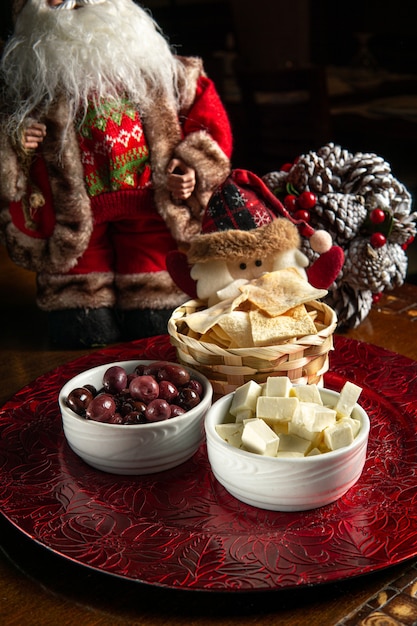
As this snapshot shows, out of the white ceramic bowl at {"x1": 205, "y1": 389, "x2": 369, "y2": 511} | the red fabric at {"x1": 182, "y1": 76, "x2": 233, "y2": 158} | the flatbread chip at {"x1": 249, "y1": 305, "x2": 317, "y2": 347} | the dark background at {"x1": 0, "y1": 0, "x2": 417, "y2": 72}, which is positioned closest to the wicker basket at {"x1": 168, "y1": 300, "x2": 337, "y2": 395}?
the flatbread chip at {"x1": 249, "y1": 305, "x2": 317, "y2": 347}

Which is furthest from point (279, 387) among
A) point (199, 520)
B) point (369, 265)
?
point (369, 265)

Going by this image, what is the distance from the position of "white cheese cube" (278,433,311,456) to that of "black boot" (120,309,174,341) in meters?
0.46

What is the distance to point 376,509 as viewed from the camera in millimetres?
634

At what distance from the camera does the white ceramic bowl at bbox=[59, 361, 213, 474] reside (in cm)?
67

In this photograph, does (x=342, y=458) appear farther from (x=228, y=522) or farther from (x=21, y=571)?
(x=21, y=571)

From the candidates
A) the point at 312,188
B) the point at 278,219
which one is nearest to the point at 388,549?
the point at 278,219

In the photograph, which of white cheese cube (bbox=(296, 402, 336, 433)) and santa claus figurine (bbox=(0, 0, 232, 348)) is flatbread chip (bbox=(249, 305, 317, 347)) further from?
santa claus figurine (bbox=(0, 0, 232, 348))

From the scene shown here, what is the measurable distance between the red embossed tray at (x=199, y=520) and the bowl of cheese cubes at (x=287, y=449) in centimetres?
2

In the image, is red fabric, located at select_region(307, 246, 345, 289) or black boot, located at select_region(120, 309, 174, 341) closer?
red fabric, located at select_region(307, 246, 345, 289)

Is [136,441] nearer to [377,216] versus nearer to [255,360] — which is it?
[255,360]

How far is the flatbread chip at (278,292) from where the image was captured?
A: 77 cm

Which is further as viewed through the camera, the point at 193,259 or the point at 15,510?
the point at 193,259

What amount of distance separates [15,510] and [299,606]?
25 cm

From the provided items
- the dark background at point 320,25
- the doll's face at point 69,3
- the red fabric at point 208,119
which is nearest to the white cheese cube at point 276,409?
the red fabric at point 208,119
